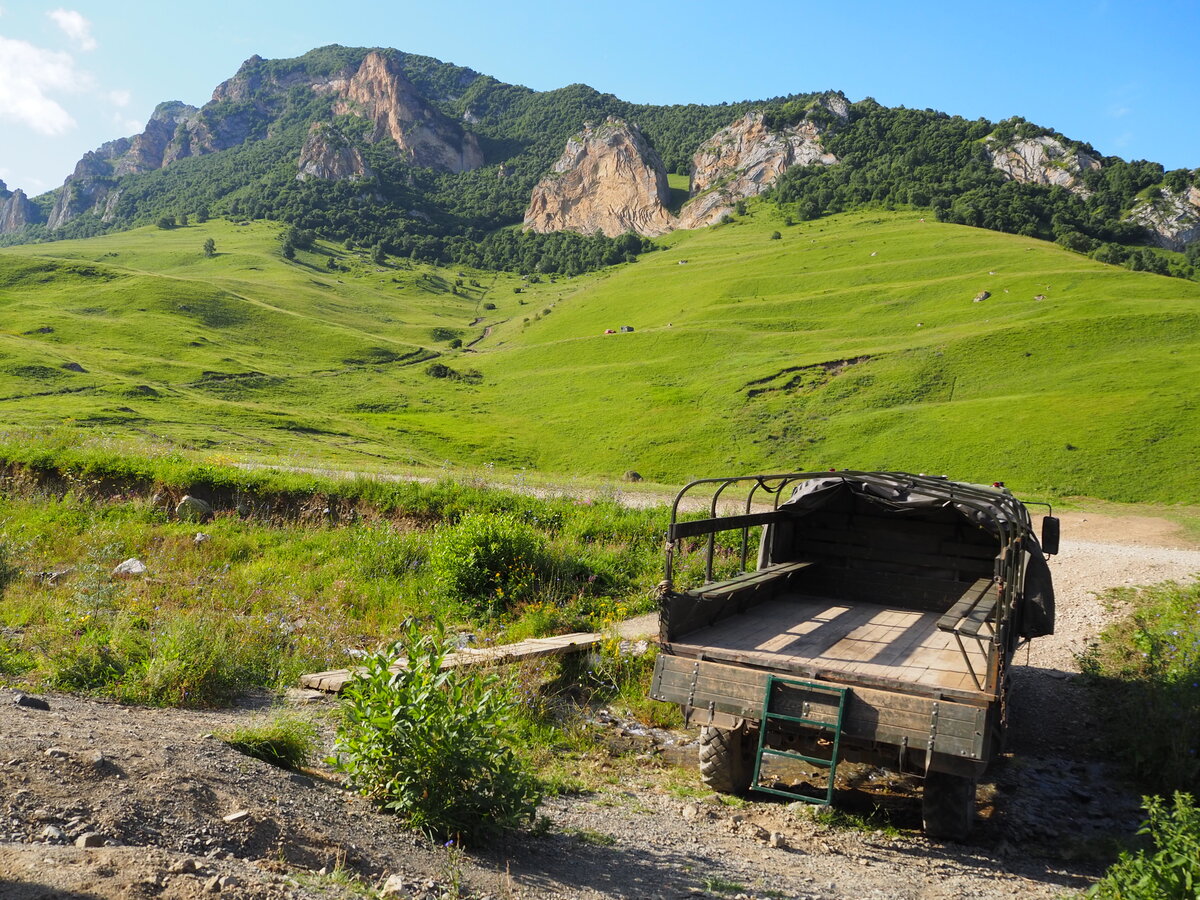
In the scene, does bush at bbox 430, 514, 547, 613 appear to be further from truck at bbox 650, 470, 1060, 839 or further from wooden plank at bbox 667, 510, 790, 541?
wooden plank at bbox 667, 510, 790, 541

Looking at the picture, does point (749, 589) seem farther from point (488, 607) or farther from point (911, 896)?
point (488, 607)

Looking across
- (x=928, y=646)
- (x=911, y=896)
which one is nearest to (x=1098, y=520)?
(x=928, y=646)

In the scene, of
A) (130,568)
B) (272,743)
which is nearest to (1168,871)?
(272,743)

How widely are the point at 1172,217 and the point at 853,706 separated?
183741 millimetres

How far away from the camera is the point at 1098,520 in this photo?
2700 cm

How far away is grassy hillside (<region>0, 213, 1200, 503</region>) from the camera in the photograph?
46438 millimetres

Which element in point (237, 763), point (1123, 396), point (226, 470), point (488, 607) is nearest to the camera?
point (237, 763)

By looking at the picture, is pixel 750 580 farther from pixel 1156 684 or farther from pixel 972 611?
pixel 1156 684

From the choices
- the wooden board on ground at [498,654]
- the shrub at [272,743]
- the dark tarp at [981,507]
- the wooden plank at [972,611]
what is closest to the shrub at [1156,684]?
the dark tarp at [981,507]

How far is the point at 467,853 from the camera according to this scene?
5234 mm

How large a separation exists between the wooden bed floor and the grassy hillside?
3128 centimetres

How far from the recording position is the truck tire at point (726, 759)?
7426mm

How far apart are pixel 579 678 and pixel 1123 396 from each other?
2025 inches

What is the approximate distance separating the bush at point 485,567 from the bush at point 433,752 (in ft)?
25.4
